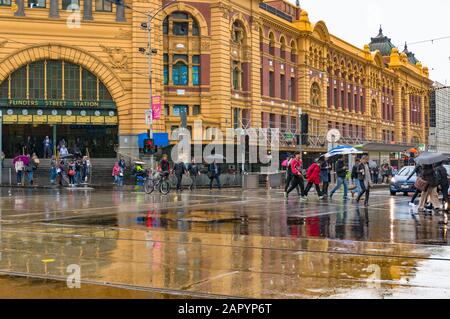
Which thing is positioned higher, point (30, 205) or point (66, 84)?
point (66, 84)

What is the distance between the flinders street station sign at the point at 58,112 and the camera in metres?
41.6

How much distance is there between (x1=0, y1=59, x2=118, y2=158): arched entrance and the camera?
137ft

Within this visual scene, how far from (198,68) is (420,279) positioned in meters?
40.0

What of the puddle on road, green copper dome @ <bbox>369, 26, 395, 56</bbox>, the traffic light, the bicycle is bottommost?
the puddle on road

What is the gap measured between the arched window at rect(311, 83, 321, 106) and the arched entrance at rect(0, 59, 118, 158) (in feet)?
81.8

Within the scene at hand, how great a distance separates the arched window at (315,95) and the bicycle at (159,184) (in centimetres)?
3572

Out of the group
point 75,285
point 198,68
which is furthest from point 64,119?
point 75,285

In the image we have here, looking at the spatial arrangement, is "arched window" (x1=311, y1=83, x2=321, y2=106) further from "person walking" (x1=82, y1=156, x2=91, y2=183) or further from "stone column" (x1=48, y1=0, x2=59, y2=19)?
"person walking" (x1=82, y1=156, x2=91, y2=183)

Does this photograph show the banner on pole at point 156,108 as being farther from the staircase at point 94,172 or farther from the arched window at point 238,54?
the arched window at point 238,54

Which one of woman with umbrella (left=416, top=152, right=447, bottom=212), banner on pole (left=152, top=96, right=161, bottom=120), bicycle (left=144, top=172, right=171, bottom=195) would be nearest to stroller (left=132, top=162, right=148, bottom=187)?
banner on pole (left=152, top=96, right=161, bottom=120)

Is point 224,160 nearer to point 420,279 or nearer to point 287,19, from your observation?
point 287,19

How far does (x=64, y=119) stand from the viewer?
42.7 meters
